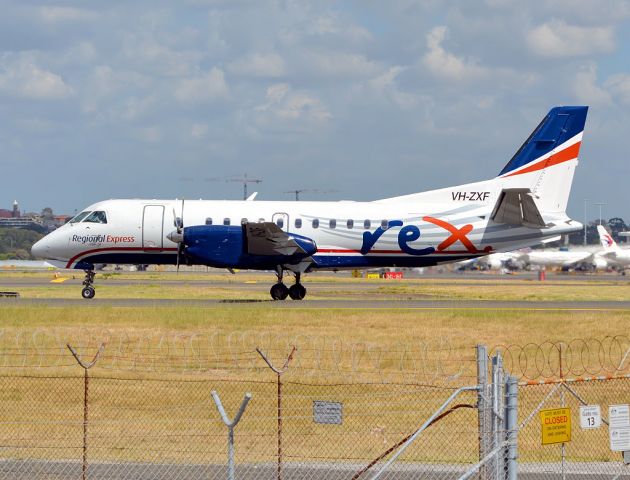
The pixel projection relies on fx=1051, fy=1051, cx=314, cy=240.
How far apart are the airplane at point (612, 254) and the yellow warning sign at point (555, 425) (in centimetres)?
10680

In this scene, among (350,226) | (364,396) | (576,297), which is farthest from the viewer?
(576,297)

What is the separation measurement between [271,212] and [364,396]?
20.5m

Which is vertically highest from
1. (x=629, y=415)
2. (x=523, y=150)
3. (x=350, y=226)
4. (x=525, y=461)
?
(x=523, y=150)

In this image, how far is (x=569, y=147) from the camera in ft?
149

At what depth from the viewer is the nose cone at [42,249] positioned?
45.0 m

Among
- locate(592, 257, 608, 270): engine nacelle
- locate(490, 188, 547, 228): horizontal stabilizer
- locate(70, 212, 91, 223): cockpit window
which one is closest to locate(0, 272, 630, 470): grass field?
locate(490, 188, 547, 228): horizontal stabilizer

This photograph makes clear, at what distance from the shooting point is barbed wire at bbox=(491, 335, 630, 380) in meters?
26.9

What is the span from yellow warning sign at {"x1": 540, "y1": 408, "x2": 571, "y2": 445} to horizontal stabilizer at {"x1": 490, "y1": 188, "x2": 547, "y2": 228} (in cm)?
3009

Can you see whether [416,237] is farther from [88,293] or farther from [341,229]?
[88,293]

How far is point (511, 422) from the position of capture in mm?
12148

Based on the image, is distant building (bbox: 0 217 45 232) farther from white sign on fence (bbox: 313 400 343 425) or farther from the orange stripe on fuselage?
white sign on fence (bbox: 313 400 343 425)

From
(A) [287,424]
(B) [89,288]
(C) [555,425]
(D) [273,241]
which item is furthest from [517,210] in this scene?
(C) [555,425]

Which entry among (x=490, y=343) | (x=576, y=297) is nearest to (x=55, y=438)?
(x=490, y=343)

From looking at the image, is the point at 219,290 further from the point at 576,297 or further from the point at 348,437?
the point at 348,437
